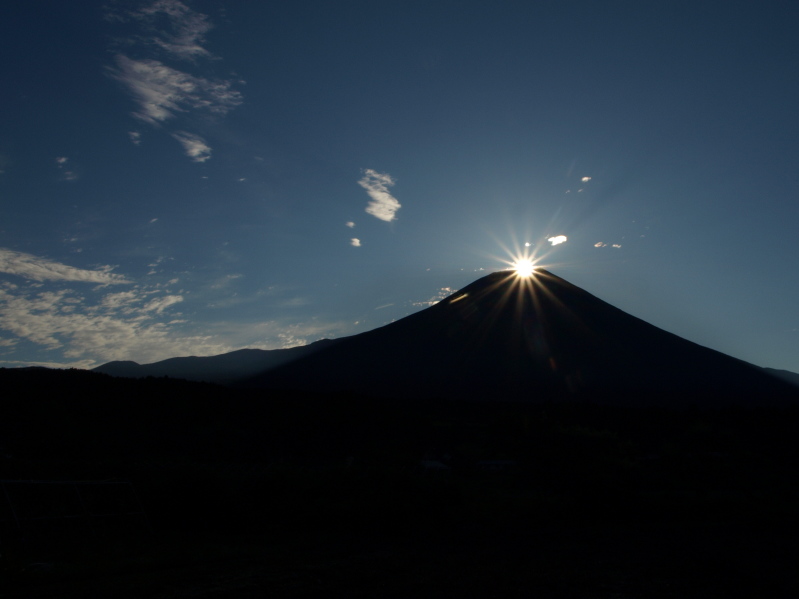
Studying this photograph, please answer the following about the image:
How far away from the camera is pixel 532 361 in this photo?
99.6 meters

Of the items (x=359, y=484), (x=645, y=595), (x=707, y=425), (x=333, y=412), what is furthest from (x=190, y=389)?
(x=645, y=595)

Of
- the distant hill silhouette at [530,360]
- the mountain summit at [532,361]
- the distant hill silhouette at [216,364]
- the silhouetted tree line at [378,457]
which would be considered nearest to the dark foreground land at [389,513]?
the silhouetted tree line at [378,457]

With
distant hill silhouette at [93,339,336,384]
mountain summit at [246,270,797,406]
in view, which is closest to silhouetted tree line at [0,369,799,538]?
mountain summit at [246,270,797,406]

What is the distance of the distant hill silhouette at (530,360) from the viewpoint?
293 ft

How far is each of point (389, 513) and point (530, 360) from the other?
8067cm

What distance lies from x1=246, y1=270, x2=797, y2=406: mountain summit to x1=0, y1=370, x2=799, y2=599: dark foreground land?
39386 millimetres

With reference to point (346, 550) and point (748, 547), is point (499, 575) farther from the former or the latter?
point (748, 547)

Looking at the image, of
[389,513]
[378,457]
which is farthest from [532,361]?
[389,513]

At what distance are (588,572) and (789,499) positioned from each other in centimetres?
2087

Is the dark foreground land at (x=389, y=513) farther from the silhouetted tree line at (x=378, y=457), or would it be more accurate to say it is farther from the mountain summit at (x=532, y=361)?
the mountain summit at (x=532, y=361)

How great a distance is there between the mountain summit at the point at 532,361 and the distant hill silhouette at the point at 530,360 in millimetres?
186

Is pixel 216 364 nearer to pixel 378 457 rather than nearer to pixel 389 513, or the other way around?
pixel 378 457

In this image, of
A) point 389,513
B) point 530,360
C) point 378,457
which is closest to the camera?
point 389,513

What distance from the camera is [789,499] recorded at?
30156 mm
